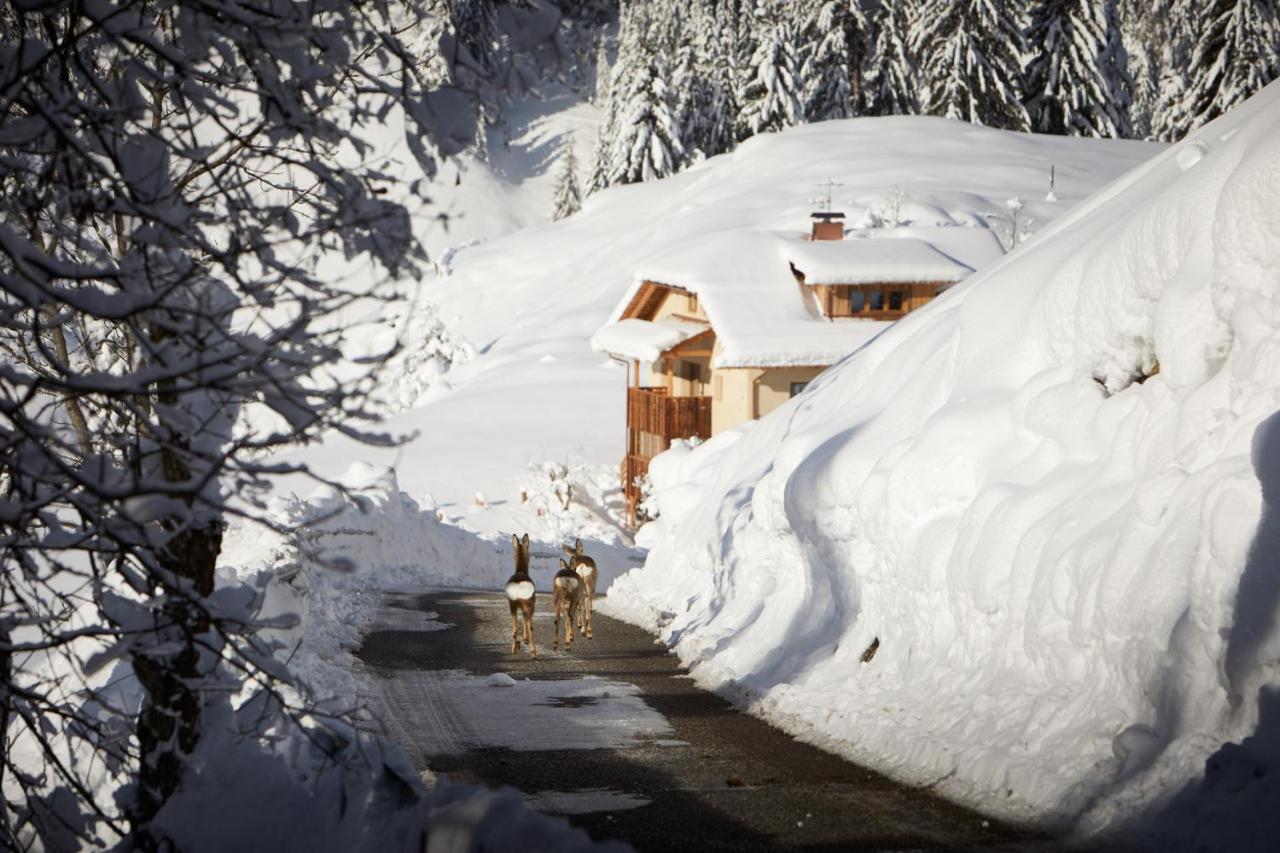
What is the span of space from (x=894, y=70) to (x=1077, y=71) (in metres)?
13.6

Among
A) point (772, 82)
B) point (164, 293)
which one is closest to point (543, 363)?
point (772, 82)

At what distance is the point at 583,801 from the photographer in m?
9.11

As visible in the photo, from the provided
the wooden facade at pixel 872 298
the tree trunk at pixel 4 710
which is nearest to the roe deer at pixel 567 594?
the tree trunk at pixel 4 710

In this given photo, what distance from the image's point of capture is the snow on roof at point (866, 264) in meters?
39.3

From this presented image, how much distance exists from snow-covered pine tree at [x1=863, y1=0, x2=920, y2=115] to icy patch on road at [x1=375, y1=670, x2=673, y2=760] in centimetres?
7845

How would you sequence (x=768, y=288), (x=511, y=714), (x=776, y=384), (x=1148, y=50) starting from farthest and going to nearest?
(x=1148, y=50) < (x=768, y=288) < (x=776, y=384) < (x=511, y=714)

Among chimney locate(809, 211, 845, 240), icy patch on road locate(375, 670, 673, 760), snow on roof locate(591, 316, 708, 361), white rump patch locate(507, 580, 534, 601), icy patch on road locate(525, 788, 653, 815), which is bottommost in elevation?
icy patch on road locate(375, 670, 673, 760)

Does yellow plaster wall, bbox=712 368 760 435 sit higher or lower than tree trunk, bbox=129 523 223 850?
lower

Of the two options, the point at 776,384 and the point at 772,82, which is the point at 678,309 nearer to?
the point at 776,384

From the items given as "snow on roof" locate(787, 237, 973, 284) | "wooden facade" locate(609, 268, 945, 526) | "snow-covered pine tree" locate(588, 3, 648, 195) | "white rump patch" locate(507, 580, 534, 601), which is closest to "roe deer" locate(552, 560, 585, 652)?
"white rump patch" locate(507, 580, 534, 601)

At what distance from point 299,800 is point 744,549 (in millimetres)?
11582

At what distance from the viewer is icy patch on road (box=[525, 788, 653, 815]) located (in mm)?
8820

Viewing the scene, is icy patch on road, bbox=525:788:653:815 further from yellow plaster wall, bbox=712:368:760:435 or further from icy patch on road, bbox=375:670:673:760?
yellow plaster wall, bbox=712:368:760:435

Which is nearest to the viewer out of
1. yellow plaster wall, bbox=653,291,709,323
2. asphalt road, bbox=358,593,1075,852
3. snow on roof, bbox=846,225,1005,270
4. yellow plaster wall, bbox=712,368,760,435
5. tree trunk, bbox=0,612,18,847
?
tree trunk, bbox=0,612,18,847
